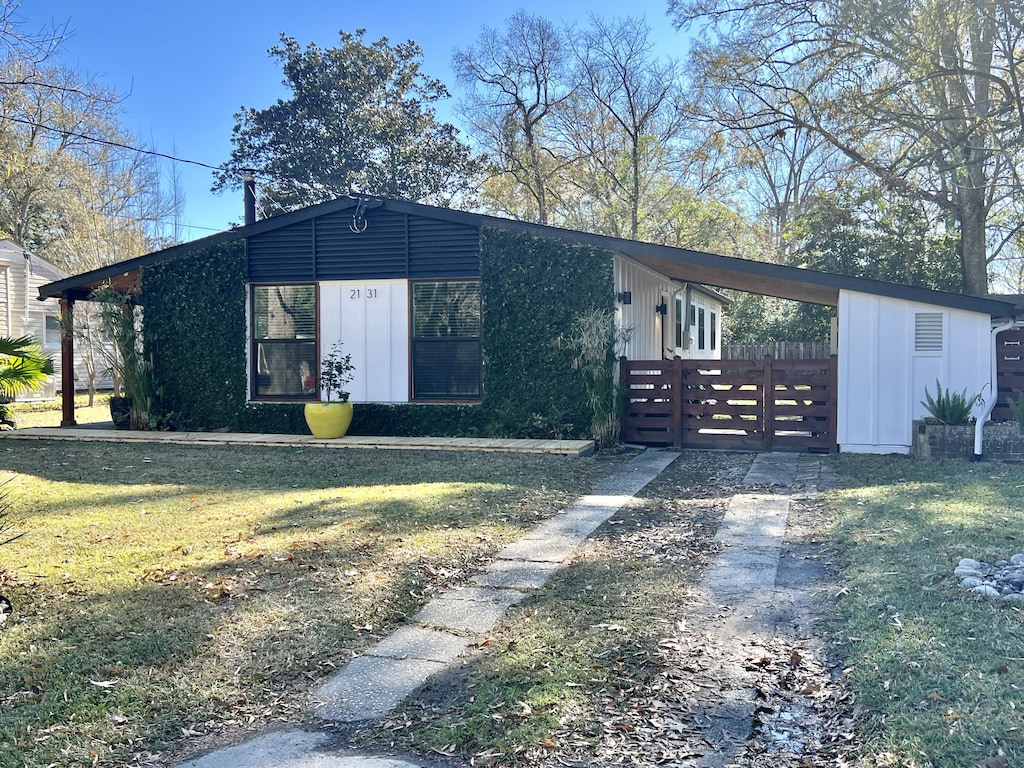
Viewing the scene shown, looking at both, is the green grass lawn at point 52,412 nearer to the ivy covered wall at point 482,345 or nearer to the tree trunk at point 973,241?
the ivy covered wall at point 482,345

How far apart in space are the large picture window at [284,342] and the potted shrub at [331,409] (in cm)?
62

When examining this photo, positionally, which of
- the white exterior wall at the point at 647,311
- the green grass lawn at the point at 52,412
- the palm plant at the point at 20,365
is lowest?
the green grass lawn at the point at 52,412

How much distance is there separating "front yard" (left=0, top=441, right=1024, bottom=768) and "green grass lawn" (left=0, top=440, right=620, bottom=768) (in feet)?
0.05

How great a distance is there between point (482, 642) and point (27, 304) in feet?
66.8

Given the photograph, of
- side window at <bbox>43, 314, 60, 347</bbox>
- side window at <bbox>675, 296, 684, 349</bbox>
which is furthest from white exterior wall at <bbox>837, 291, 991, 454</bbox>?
side window at <bbox>43, 314, 60, 347</bbox>

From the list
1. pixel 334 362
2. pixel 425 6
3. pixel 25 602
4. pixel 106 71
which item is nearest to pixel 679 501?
pixel 25 602

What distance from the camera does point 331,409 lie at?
1114cm

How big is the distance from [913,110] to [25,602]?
14645mm

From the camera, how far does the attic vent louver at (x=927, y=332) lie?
9.55 metres

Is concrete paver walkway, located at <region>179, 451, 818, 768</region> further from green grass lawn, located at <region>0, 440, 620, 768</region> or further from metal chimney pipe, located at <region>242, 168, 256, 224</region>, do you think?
metal chimney pipe, located at <region>242, 168, 256, 224</region>

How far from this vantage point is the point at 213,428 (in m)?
12.2

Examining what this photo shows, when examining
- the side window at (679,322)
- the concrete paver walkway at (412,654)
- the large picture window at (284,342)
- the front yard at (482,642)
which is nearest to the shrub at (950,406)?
the front yard at (482,642)

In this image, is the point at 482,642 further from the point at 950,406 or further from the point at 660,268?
the point at 660,268

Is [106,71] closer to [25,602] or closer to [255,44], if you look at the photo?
[25,602]
